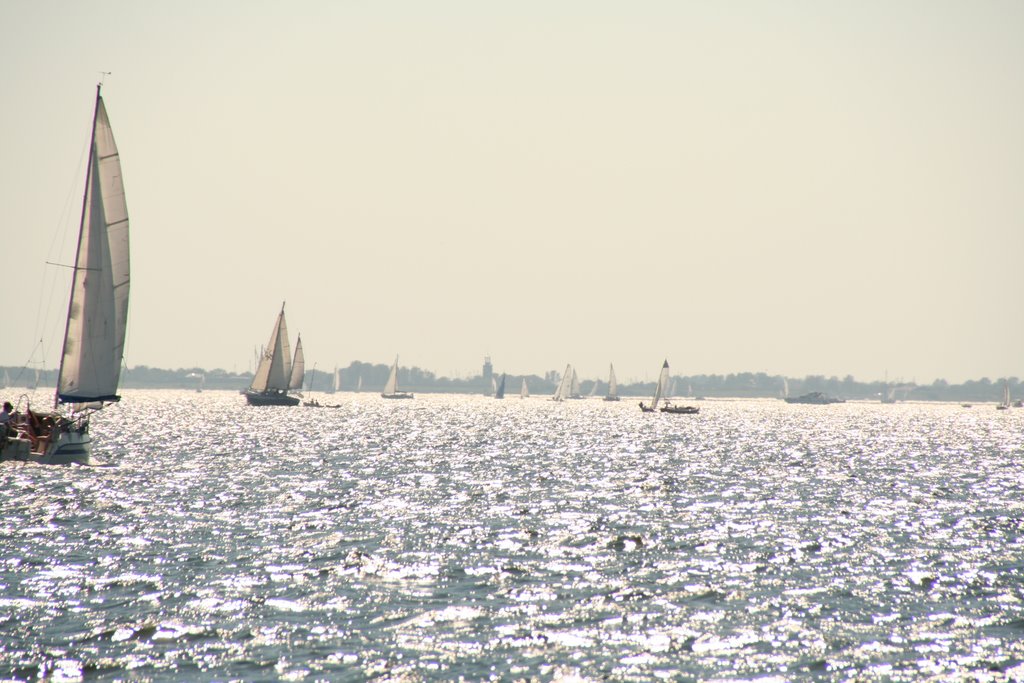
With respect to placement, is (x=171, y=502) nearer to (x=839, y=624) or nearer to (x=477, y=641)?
(x=477, y=641)

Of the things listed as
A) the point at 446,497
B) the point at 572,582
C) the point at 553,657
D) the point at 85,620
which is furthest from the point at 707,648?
the point at 446,497

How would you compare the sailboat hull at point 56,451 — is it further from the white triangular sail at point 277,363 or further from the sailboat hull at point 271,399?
the sailboat hull at point 271,399

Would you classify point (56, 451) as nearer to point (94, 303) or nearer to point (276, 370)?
point (94, 303)

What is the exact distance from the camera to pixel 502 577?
88.1 feet

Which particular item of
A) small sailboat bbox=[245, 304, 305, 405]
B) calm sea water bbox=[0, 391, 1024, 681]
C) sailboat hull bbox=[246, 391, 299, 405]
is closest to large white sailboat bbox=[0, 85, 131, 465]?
calm sea water bbox=[0, 391, 1024, 681]

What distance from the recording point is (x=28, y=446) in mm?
51781

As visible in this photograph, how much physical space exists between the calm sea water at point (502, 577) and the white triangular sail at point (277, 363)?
3667 inches

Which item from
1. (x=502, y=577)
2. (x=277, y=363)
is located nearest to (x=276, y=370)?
(x=277, y=363)

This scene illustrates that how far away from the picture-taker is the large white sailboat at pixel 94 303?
51.7m

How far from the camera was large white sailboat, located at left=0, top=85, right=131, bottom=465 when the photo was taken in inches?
2035

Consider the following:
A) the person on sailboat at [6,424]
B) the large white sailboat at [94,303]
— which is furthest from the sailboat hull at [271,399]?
the large white sailboat at [94,303]

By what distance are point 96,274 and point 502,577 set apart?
33981mm

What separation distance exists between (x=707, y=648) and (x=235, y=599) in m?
10.6

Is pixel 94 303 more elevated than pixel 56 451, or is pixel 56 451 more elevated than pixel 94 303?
pixel 94 303
